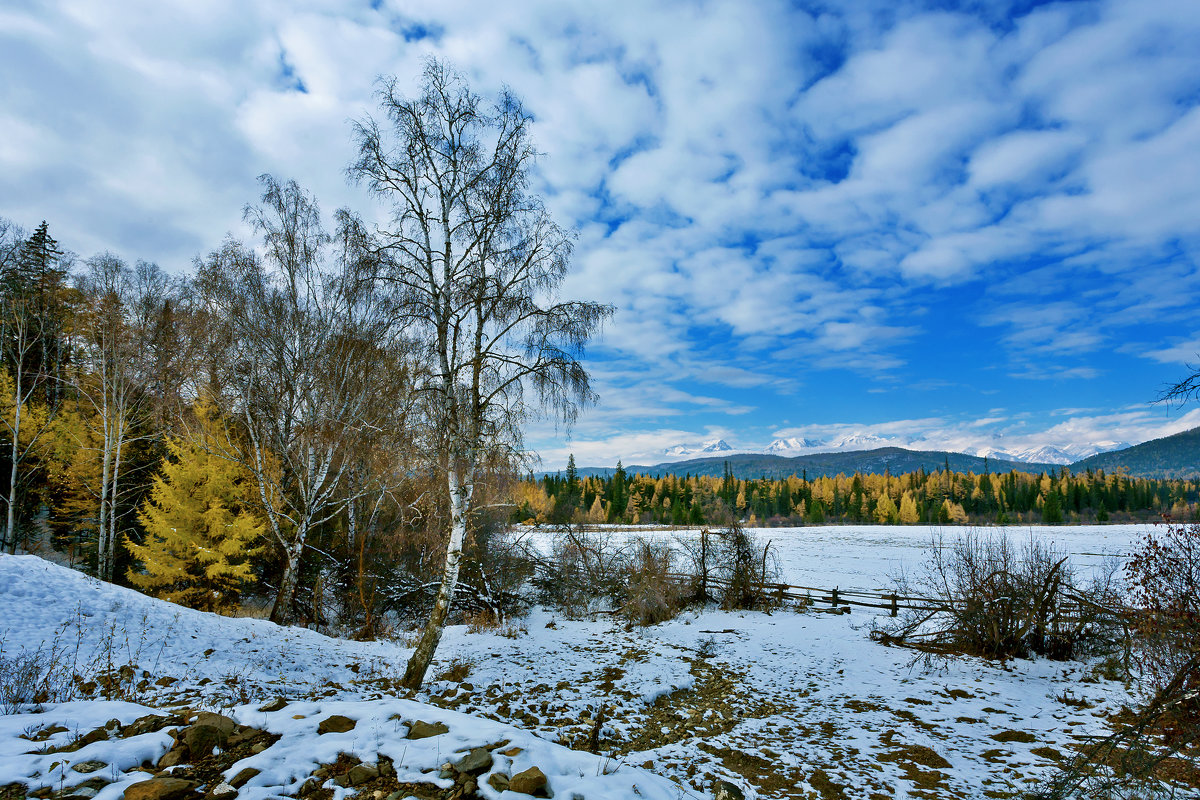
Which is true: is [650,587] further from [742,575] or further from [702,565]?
[742,575]

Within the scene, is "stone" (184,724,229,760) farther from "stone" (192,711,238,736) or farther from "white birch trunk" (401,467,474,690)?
"white birch trunk" (401,467,474,690)

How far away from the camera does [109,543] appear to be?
→ 53.8 ft

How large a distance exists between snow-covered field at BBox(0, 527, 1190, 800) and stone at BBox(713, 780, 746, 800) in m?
0.13

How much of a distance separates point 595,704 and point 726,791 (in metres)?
4.42

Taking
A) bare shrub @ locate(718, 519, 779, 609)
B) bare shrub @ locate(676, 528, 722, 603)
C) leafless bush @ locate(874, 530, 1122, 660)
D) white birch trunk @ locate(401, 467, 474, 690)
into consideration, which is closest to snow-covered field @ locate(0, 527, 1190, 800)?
white birch trunk @ locate(401, 467, 474, 690)

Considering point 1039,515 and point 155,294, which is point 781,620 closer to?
point 155,294

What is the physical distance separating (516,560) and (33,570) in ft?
42.2

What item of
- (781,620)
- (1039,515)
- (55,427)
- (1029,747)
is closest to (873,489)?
(1039,515)

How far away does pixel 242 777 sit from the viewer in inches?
148

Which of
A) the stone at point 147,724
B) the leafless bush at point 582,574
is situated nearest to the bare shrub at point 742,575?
the leafless bush at point 582,574

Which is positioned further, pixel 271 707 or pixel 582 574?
pixel 582 574

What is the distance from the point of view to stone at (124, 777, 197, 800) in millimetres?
3388

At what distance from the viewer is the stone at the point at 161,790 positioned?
3388 mm

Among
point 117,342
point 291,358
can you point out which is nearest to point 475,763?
point 291,358
